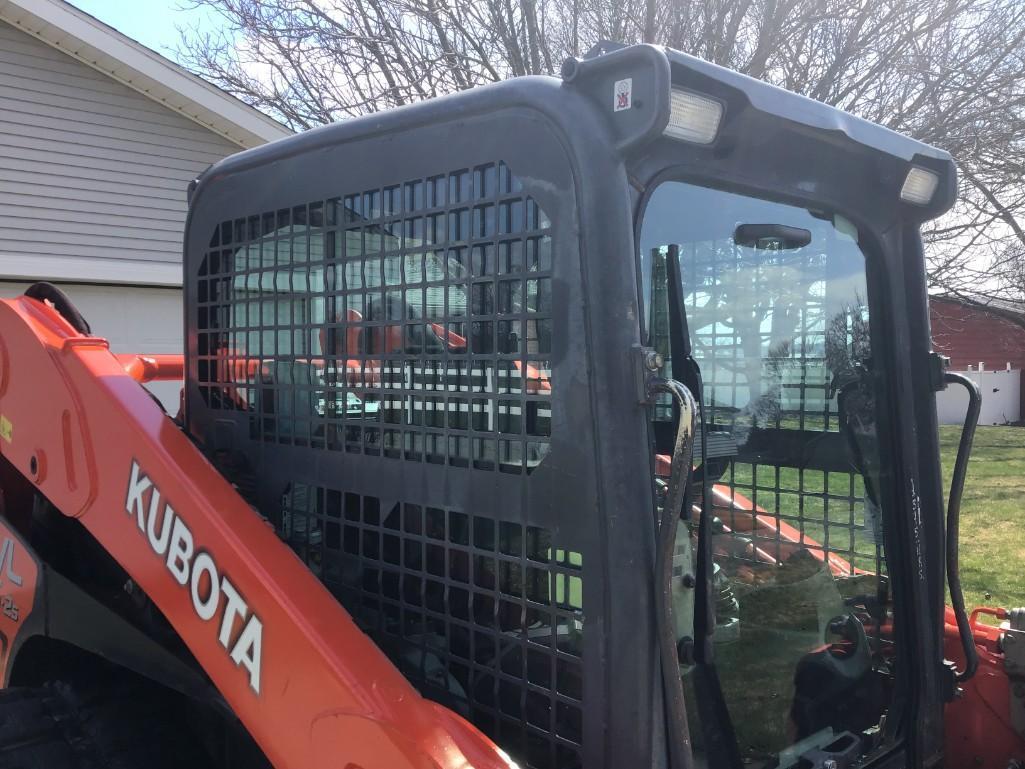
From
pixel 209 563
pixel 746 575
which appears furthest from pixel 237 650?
pixel 746 575

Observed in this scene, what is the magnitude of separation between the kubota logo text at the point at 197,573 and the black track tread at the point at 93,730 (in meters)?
0.54

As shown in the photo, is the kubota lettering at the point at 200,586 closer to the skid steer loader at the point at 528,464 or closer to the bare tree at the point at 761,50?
the skid steer loader at the point at 528,464

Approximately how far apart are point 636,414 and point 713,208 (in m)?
0.51

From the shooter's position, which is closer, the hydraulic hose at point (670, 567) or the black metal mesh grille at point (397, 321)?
the hydraulic hose at point (670, 567)

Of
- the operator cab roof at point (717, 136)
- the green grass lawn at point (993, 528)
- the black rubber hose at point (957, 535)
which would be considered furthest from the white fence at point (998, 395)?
the operator cab roof at point (717, 136)

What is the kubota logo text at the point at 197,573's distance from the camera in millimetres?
1652

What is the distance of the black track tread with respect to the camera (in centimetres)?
197

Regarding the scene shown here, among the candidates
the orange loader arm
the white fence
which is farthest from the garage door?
the white fence

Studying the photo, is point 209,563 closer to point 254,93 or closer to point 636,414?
point 636,414

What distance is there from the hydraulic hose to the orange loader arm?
0.29 metres

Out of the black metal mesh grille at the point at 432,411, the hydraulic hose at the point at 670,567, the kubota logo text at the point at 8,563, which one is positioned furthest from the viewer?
the kubota logo text at the point at 8,563

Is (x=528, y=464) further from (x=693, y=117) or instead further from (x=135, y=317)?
(x=135, y=317)

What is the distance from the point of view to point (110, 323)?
835 cm

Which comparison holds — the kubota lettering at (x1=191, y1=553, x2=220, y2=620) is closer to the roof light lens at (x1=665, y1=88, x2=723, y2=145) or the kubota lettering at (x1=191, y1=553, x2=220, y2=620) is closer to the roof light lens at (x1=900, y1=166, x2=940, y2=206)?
the roof light lens at (x1=665, y1=88, x2=723, y2=145)
